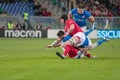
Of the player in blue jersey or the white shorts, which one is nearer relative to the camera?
the white shorts

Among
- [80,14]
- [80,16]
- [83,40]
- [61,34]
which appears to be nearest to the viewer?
[83,40]

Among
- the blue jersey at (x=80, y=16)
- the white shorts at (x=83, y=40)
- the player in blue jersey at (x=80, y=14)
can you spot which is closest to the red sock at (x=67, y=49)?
the white shorts at (x=83, y=40)

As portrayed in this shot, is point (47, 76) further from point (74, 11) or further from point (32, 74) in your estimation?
point (74, 11)

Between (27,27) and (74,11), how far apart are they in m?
25.3

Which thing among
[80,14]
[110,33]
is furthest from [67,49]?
[110,33]

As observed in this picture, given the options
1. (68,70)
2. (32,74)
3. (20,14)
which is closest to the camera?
(32,74)

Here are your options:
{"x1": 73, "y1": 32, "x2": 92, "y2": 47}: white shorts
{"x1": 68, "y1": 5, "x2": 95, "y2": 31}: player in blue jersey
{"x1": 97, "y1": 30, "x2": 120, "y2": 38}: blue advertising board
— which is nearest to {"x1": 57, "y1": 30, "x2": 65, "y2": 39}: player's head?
{"x1": 73, "y1": 32, "x2": 92, "y2": 47}: white shorts

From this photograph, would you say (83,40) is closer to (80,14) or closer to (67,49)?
(67,49)

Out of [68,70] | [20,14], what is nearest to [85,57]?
[68,70]

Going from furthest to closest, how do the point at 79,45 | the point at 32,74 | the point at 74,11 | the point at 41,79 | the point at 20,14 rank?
the point at 20,14 → the point at 74,11 → the point at 79,45 → the point at 32,74 → the point at 41,79

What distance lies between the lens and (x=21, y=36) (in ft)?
145

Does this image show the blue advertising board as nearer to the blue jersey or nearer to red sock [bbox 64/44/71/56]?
the blue jersey

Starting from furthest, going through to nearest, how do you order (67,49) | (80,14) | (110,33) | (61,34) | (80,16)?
1. (110,33)
2. (80,16)
3. (80,14)
4. (61,34)
5. (67,49)

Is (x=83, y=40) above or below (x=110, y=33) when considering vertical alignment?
above
